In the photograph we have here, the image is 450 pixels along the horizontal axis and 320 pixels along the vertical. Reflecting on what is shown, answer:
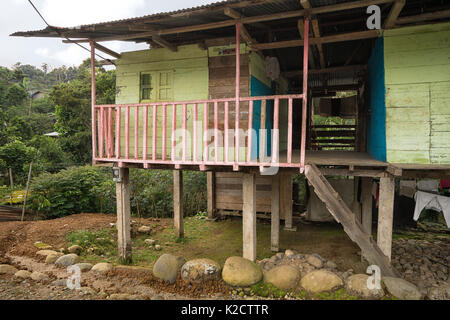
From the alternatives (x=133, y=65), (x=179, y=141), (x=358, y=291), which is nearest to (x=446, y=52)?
(x=358, y=291)

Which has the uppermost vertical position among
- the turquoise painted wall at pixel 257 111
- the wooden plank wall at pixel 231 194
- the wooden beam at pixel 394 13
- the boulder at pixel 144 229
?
the wooden beam at pixel 394 13

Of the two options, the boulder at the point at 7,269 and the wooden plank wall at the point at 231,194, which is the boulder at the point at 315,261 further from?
the boulder at the point at 7,269

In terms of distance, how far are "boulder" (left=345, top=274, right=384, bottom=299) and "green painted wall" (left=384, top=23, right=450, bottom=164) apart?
2360mm

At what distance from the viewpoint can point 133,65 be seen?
7.30 metres

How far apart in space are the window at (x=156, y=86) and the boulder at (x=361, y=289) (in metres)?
5.74

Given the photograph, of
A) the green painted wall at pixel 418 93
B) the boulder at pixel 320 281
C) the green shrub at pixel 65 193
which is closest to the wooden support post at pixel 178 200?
the green shrub at pixel 65 193

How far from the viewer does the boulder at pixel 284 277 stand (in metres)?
5.35

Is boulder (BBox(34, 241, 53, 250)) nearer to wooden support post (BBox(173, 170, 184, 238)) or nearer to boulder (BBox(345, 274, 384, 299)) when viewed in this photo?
wooden support post (BBox(173, 170, 184, 238))

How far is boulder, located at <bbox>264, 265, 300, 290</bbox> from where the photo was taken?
211 inches

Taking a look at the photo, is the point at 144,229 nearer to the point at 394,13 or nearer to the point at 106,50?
the point at 106,50

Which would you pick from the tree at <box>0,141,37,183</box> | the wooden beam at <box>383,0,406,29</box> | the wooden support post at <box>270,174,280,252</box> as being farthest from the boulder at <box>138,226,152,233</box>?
the wooden beam at <box>383,0,406,29</box>

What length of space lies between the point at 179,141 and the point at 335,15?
447 centimetres

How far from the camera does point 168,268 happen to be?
5.83 meters

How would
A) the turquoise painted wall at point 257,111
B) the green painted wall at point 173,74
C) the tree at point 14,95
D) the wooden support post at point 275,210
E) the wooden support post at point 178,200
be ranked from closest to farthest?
the turquoise painted wall at point 257,111 < the green painted wall at point 173,74 < the wooden support post at point 275,210 < the wooden support post at point 178,200 < the tree at point 14,95
